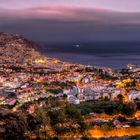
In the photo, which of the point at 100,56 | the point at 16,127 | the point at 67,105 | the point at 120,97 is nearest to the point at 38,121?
the point at 16,127

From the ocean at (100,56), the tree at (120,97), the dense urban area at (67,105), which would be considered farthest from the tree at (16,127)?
the ocean at (100,56)

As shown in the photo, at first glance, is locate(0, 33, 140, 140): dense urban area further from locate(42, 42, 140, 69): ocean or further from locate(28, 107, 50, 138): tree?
locate(42, 42, 140, 69): ocean

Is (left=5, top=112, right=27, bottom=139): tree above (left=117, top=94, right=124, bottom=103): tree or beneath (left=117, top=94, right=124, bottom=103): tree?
above

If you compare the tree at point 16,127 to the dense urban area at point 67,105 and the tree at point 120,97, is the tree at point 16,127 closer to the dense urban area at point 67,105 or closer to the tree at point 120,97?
the dense urban area at point 67,105

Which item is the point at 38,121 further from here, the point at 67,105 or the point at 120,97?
the point at 120,97

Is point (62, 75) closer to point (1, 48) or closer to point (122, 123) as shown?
point (122, 123)

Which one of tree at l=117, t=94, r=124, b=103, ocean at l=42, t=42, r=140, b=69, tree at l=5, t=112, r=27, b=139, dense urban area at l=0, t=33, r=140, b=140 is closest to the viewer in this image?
tree at l=5, t=112, r=27, b=139

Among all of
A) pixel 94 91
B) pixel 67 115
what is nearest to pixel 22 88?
pixel 94 91

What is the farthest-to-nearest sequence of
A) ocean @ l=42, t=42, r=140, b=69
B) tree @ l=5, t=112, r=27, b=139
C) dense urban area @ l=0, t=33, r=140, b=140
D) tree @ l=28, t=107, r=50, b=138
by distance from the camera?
1. ocean @ l=42, t=42, r=140, b=69
2. tree @ l=28, t=107, r=50, b=138
3. dense urban area @ l=0, t=33, r=140, b=140
4. tree @ l=5, t=112, r=27, b=139

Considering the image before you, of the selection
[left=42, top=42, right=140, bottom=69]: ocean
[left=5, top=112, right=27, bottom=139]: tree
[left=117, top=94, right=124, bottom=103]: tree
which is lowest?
[left=42, top=42, right=140, bottom=69]: ocean

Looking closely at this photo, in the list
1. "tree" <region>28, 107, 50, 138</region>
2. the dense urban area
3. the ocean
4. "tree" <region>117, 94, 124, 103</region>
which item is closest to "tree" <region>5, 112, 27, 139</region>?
the dense urban area
